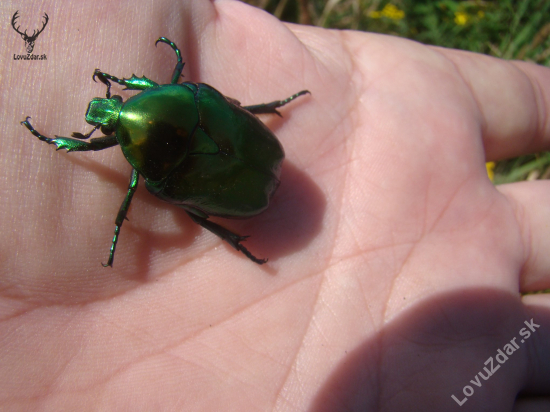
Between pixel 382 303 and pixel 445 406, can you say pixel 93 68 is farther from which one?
pixel 445 406

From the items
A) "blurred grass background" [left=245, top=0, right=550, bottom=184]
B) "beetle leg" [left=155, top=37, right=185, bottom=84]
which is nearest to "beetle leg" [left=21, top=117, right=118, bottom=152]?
"beetle leg" [left=155, top=37, right=185, bottom=84]

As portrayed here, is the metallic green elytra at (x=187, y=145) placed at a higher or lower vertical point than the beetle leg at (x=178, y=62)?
lower

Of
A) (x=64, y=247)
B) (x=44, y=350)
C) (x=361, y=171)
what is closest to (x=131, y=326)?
(x=44, y=350)

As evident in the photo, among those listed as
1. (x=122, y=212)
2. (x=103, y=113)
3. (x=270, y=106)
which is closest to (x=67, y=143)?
(x=103, y=113)

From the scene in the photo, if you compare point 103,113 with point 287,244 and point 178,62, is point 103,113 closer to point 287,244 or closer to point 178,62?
point 178,62

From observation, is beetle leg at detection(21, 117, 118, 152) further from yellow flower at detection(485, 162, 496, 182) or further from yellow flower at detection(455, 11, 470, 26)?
yellow flower at detection(455, 11, 470, 26)

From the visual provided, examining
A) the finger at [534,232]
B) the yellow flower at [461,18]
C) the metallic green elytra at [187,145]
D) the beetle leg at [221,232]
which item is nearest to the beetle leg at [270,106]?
the metallic green elytra at [187,145]

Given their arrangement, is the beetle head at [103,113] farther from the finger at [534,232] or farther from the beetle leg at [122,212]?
the finger at [534,232]
